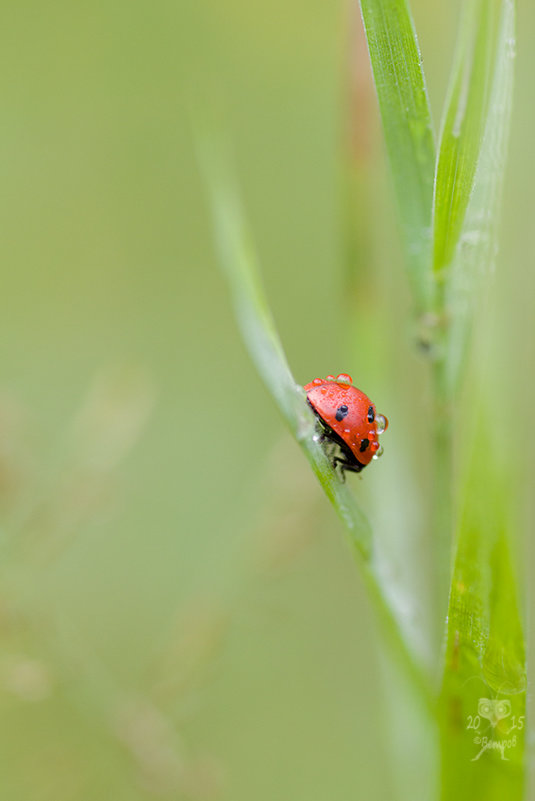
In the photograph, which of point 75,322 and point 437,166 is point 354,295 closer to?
point 437,166

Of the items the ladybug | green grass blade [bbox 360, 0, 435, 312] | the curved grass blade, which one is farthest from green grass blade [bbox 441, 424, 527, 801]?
the ladybug

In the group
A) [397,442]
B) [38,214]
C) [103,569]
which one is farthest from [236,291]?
[38,214]

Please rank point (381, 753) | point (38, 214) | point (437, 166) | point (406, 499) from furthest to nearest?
point (38, 214) → point (381, 753) → point (406, 499) → point (437, 166)

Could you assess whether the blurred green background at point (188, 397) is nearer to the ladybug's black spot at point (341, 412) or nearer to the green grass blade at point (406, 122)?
the ladybug's black spot at point (341, 412)

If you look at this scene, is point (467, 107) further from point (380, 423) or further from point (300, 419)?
point (380, 423)

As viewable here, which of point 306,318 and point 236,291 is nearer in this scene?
point 236,291

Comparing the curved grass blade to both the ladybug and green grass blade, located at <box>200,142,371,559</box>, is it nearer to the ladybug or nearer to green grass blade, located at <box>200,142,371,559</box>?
green grass blade, located at <box>200,142,371,559</box>

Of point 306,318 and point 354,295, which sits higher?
point 354,295
